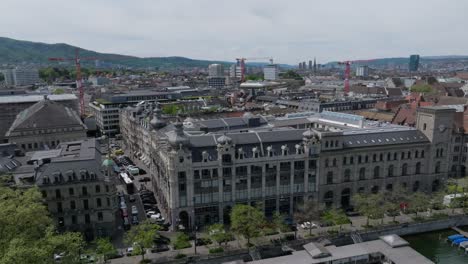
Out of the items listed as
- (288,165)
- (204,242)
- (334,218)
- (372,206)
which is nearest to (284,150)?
(288,165)

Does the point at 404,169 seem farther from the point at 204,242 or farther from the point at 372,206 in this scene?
the point at 204,242

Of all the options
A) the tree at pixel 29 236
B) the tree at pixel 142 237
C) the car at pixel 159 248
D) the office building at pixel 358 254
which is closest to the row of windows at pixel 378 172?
the office building at pixel 358 254

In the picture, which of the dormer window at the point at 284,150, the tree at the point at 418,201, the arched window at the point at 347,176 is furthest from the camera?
the arched window at the point at 347,176

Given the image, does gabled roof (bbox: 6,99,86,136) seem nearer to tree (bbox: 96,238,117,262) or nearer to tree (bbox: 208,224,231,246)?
tree (bbox: 96,238,117,262)

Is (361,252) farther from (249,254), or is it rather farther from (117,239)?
(117,239)

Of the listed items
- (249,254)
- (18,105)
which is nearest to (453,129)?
(249,254)

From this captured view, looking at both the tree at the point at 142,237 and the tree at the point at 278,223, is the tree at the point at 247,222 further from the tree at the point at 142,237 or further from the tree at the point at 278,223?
the tree at the point at 142,237

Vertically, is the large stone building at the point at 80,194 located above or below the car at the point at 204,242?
above
